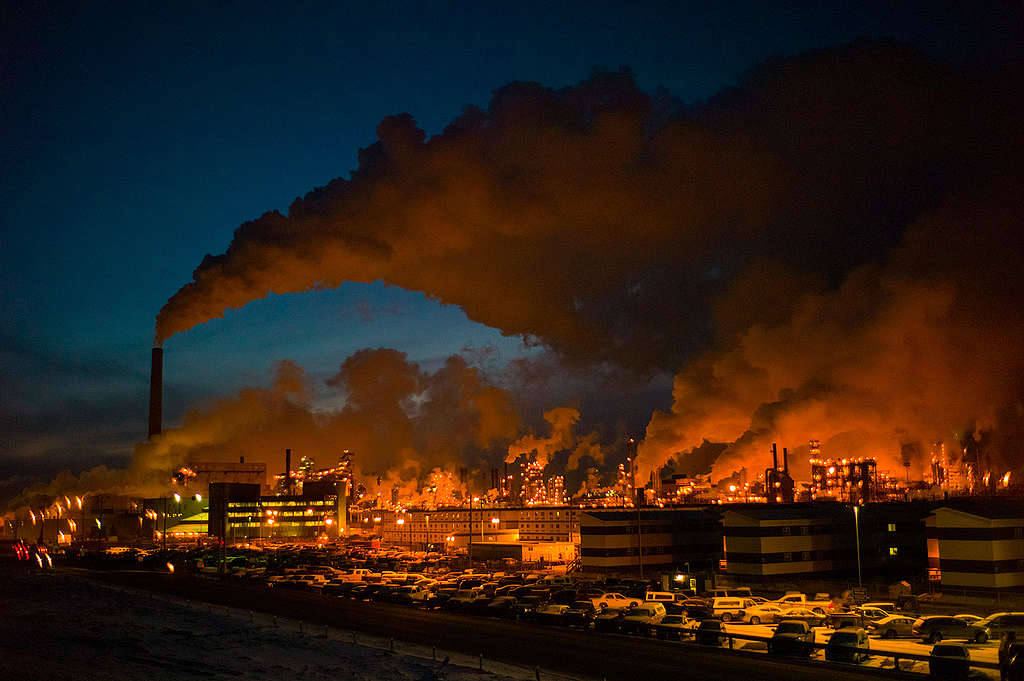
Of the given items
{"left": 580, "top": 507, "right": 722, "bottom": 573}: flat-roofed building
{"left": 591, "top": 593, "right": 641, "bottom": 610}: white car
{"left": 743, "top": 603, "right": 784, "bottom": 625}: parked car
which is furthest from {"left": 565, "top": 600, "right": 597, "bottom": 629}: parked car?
{"left": 580, "top": 507, "right": 722, "bottom": 573}: flat-roofed building

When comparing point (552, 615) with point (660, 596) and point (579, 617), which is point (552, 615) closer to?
point (579, 617)

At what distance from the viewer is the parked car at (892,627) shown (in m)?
35.6

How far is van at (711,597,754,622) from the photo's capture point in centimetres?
4038

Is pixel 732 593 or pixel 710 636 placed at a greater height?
pixel 710 636

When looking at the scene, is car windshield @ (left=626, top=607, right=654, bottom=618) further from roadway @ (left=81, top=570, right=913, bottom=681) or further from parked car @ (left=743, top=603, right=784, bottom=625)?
parked car @ (left=743, top=603, right=784, bottom=625)

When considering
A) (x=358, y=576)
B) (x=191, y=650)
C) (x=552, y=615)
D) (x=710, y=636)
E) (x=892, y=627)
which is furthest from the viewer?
(x=358, y=576)

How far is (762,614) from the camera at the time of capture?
1592 inches

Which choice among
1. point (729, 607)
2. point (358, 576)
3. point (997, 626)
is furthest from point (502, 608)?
point (358, 576)

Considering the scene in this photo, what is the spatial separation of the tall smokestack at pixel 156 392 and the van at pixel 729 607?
357ft

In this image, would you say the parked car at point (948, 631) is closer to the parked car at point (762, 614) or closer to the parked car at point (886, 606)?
the parked car at point (886, 606)

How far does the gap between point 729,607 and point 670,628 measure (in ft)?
33.3

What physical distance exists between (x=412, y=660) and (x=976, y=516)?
3441 centimetres

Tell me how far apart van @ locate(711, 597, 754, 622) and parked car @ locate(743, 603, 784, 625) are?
0.33 m

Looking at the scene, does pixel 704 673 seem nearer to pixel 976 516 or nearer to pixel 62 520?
pixel 976 516
